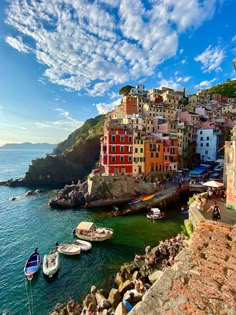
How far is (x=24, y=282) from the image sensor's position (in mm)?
16203

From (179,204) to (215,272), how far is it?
30293 mm

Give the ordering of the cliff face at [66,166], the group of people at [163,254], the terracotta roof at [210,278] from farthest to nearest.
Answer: the cliff face at [66,166] → the group of people at [163,254] → the terracotta roof at [210,278]

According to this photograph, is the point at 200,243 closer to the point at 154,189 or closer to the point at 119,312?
the point at 119,312

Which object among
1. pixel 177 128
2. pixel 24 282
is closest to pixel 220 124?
pixel 177 128

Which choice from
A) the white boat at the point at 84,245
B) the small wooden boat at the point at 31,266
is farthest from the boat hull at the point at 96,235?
the small wooden boat at the point at 31,266

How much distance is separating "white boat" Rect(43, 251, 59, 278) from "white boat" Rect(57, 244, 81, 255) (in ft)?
2.71

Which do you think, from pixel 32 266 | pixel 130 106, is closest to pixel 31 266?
pixel 32 266

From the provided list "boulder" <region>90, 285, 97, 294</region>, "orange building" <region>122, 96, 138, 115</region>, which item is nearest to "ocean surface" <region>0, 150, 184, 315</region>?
"boulder" <region>90, 285, 97, 294</region>

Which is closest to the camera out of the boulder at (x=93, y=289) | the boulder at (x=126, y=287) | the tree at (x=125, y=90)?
the boulder at (x=126, y=287)

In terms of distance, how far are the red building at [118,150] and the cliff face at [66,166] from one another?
26.5 metres

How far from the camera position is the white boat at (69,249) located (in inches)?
773

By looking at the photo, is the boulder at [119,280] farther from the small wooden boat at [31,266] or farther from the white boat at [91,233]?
the small wooden boat at [31,266]

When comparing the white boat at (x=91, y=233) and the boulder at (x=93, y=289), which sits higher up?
the white boat at (x=91, y=233)

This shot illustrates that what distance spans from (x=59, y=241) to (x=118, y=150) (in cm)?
2134
